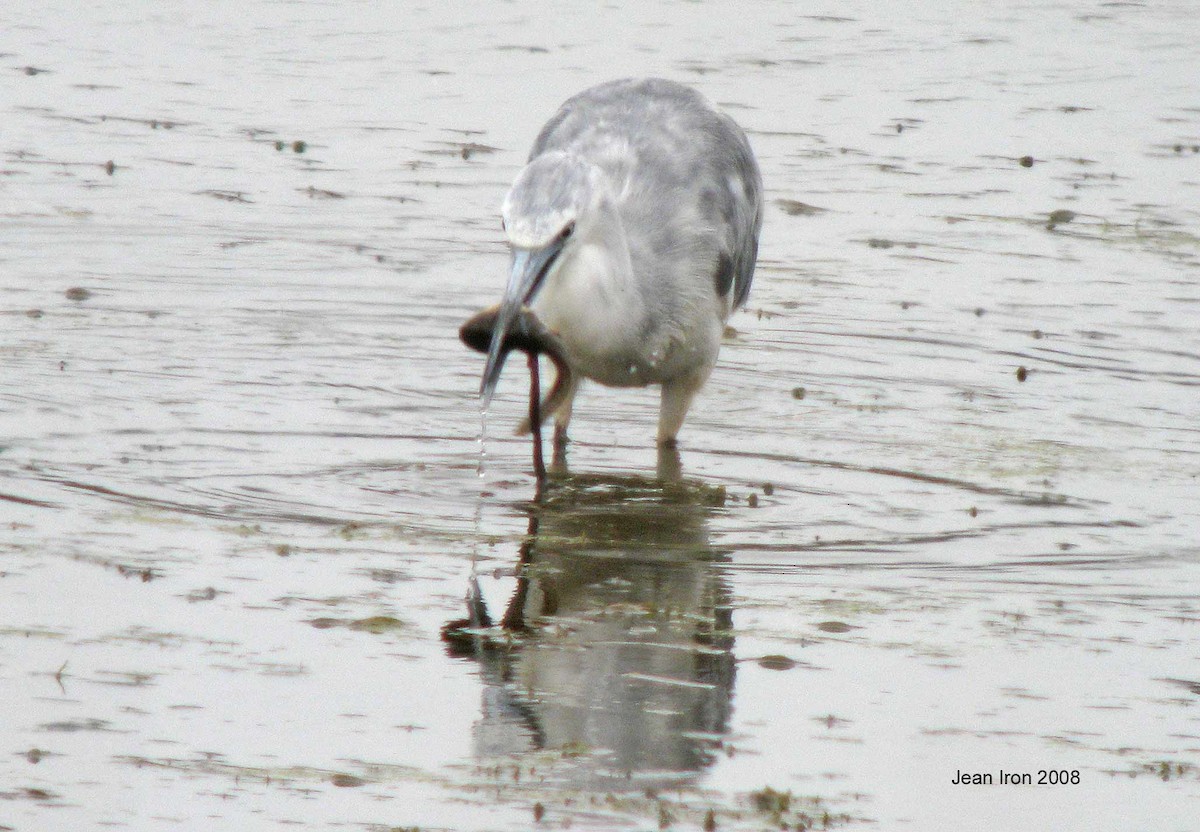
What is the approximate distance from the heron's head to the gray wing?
0.76m

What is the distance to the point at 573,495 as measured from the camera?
659 cm

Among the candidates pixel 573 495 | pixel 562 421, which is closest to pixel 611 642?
pixel 573 495

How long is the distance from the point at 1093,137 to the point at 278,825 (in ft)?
33.6

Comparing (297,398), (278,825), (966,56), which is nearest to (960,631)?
(278,825)

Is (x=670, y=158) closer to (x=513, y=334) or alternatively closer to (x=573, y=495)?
(x=573, y=495)

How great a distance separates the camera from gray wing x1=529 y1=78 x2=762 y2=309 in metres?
6.84

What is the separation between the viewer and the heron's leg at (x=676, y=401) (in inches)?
278

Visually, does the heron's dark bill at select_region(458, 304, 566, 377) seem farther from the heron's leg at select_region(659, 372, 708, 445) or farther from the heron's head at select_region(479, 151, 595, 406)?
the heron's leg at select_region(659, 372, 708, 445)

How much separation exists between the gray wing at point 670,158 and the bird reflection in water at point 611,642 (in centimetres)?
92

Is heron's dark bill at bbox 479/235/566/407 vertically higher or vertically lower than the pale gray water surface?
higher

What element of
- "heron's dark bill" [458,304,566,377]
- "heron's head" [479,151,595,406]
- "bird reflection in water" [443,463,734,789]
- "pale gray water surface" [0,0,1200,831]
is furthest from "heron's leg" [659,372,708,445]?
"heron's head" [479,151,595,406]

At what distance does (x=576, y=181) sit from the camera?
19.6 ft

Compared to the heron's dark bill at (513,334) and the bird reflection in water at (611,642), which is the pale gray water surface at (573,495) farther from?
the heron's dark bill at (513,334)

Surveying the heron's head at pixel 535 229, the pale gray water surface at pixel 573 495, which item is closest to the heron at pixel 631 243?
the heron's head at pixel 535 229
